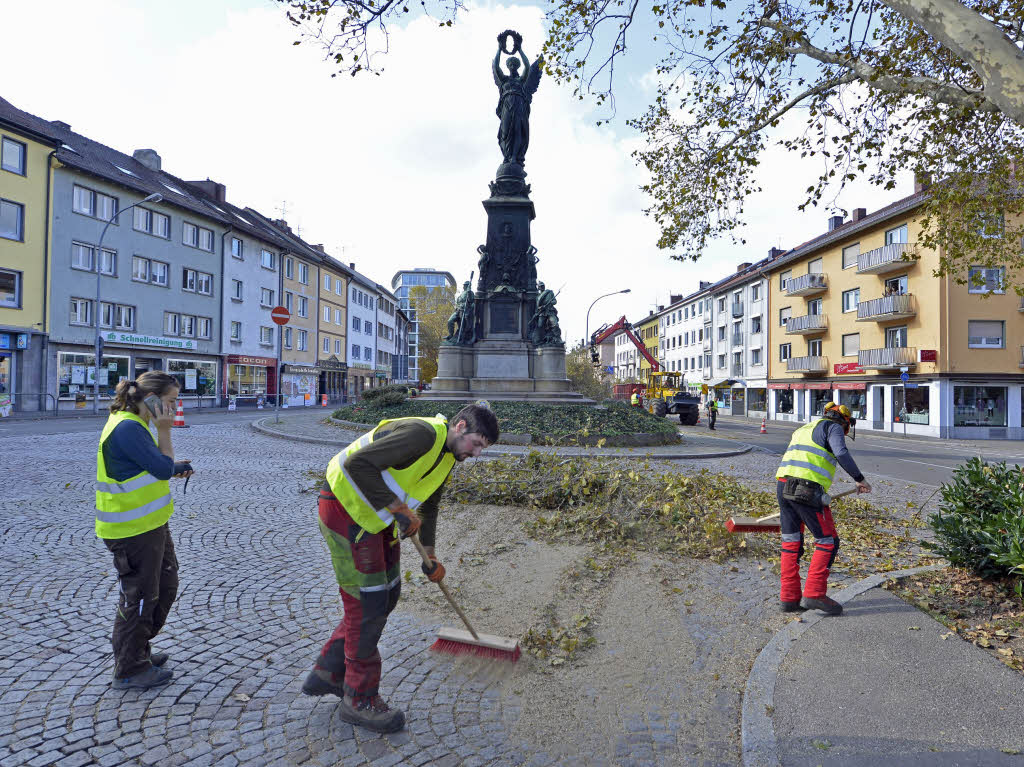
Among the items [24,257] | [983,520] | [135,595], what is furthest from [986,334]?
[24,257]

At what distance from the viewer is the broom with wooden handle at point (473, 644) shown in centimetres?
363

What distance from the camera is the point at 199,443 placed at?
15.1 metres

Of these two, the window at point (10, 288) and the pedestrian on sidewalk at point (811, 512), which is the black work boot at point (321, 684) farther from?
the window at point (10, 288)

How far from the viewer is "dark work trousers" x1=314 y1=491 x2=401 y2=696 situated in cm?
295

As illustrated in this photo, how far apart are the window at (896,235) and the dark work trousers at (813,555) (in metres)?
34.6

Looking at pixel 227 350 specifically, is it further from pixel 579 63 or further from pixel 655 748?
pixel 655 748

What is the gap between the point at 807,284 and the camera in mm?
40344

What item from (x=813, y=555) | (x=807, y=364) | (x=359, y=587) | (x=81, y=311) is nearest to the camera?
(x=359, y=587)

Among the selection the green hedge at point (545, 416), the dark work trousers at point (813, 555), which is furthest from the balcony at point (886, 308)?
the dark work trousers at point (813, 555)

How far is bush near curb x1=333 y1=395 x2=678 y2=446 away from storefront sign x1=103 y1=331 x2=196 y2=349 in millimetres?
17270

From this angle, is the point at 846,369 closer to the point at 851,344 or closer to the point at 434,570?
the point at 851,344

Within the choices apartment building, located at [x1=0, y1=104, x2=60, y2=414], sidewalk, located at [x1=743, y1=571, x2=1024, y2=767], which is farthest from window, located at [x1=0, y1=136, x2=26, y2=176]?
sidewalk, located at [x1=743, y1=571, x2=1024, y2=767]

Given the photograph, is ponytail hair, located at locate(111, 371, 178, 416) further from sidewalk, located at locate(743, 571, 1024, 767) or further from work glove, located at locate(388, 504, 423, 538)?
sidewalk, located at locate(743, 571, 1024, 767)

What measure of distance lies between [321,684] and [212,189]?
47.4 m
